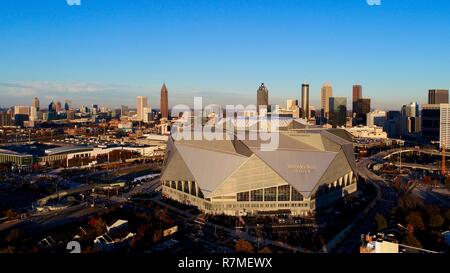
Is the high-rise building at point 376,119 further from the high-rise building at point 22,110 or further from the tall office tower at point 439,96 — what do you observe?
the high-rise building at point 22,110

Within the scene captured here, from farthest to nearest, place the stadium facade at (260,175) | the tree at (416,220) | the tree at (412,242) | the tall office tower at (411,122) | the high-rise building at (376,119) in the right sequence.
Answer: the high-rise building at (376,119) < the tall office tower at (411,122) < the stadium facade at (260,175) < the tree at (416,220) < the tree at (412,242)

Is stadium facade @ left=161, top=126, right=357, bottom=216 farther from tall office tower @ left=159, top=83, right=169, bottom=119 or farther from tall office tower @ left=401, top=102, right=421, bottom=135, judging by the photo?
tall office tower @ left=159, top=83, right=169, bottom=119

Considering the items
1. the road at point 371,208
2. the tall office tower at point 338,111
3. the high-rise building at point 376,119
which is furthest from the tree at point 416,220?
the high-rise building at point 376,119

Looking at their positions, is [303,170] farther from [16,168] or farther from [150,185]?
[16,168]

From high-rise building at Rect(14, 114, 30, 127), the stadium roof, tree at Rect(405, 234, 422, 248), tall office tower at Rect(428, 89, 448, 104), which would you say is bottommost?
tree at Rect(405, 234, 422, 248)

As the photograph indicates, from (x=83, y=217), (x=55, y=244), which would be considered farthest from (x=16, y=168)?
(x=55, y=244)

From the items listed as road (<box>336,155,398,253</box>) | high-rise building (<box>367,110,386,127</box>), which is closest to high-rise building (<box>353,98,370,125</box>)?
high-rise building (<box>367,110,386,127</box>)

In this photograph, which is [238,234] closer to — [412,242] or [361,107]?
[412,242]
